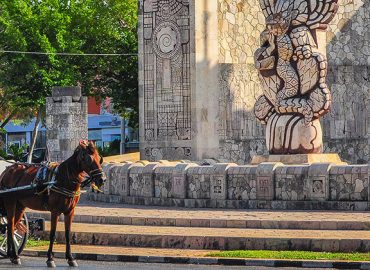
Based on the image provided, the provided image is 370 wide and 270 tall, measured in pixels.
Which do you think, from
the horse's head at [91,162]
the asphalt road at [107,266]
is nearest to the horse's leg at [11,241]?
the asphalt road at [107,266]

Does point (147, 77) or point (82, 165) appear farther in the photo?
point (147, 77)

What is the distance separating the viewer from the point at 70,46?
50469 mm

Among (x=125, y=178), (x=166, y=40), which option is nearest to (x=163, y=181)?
(x=125, y=178)

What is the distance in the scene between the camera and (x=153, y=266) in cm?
1611

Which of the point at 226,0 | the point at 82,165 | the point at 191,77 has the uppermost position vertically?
the point at 226,0

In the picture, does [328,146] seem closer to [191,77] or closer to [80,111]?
[191,77]

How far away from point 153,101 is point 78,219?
44.7 ft

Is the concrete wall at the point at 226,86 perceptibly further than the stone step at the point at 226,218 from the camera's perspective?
Yes

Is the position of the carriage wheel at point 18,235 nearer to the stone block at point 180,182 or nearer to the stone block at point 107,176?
the stone block at point 180,182

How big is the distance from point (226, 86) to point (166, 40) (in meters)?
2.59

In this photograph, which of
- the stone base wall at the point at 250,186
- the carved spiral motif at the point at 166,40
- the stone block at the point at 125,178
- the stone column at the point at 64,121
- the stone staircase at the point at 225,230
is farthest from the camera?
the stone column at the point at 64,121

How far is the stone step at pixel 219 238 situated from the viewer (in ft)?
55.7

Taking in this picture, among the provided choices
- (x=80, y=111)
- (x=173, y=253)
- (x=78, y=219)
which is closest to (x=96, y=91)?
(x=80, y=111)

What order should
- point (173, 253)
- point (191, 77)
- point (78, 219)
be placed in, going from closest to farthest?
point (173, 253) < point (78, 219) < point (191, 77)
